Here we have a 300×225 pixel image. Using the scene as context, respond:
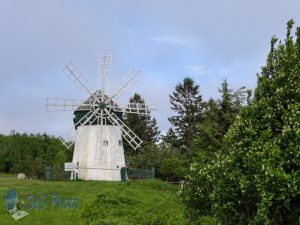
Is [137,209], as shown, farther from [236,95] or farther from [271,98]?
[271,98]

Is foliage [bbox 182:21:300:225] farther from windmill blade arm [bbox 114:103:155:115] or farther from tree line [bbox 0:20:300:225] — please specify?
windmill blade arm [bbox 114:103:155:115]

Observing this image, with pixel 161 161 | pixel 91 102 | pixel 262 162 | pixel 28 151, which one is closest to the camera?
pixel 262 162

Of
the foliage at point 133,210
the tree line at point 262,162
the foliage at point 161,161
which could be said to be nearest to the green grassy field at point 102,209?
the foliage at point 133,210

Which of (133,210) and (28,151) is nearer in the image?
(133,210)

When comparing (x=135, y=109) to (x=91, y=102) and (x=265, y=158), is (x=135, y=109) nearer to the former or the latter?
(x=91, y=102)

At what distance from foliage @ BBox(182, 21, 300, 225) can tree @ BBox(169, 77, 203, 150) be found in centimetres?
4924

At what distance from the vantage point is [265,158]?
275 inches

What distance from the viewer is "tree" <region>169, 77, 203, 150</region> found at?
59.0 m

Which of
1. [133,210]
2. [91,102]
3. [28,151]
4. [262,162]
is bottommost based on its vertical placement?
[133,210]

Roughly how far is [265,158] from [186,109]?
5526 centimetres

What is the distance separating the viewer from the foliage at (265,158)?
6.87m

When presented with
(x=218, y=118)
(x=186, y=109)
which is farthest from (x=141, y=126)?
(x=218, y=118)

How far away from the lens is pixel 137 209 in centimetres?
1936

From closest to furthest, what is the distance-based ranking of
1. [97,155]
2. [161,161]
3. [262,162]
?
1. [262,162]
2. [97,155]
3. [161,161]
